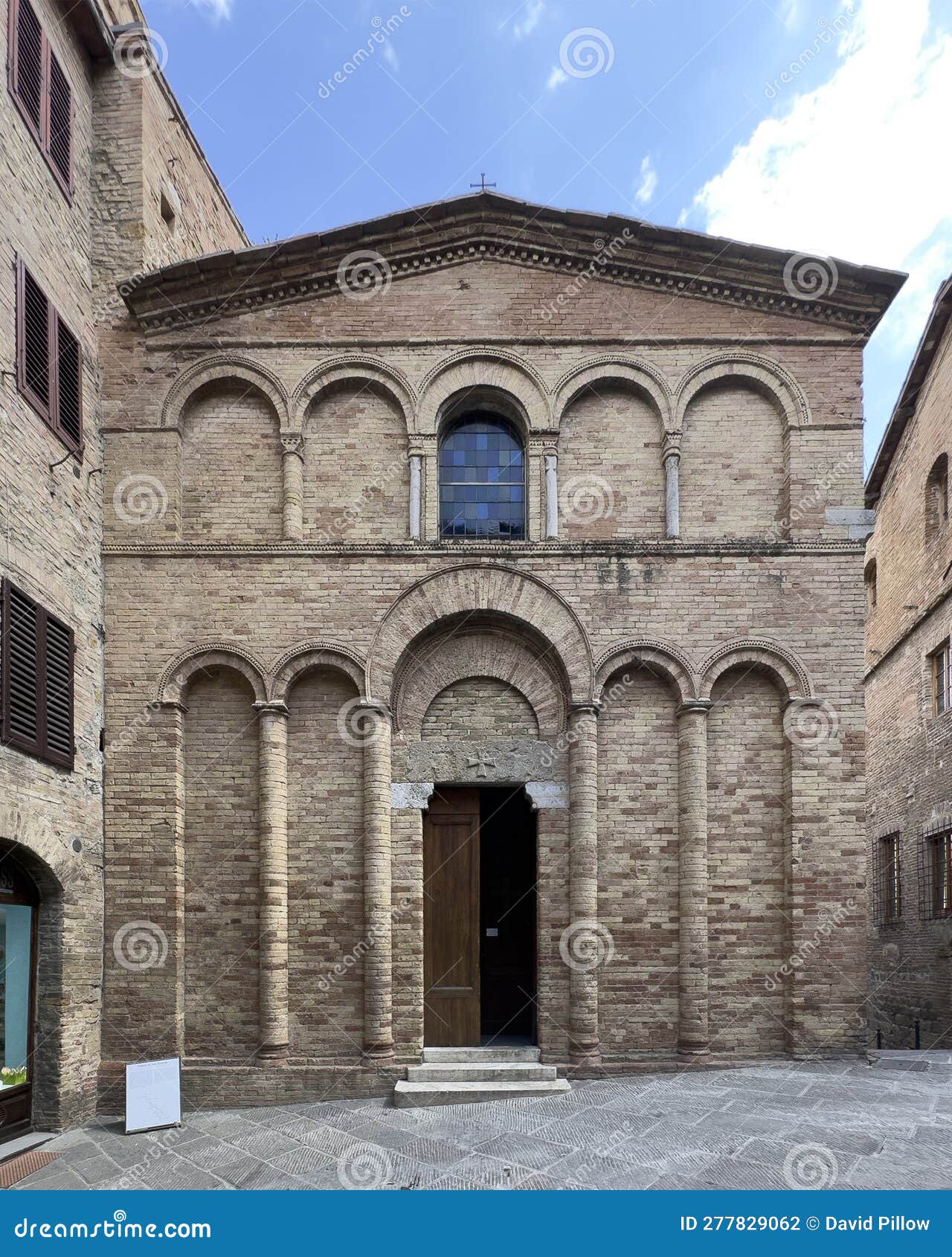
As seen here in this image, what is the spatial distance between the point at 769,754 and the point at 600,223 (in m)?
6.94

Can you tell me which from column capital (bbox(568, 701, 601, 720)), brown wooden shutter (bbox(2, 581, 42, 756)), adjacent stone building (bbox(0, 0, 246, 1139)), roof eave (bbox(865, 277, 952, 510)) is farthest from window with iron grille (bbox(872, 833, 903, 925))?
brown wooden shutter (bbox(2, 581, 42, 756))

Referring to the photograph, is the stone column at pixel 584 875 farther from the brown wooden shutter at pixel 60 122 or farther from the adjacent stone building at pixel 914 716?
the brown wooden shutter at pixel 60 122

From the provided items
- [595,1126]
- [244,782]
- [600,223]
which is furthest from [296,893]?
[600,223]

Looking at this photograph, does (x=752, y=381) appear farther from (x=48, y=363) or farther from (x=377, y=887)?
(x=48, y=363)

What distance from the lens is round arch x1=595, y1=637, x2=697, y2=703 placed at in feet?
37.2

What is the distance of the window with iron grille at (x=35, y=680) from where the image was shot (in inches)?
350

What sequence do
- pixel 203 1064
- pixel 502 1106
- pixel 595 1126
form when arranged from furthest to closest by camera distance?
pixel 203 1064 → pixel 502 1106 → pixel 595 1126

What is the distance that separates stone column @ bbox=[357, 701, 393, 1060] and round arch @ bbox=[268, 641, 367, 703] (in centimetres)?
43

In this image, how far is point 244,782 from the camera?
1131cm

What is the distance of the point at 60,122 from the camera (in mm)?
10891

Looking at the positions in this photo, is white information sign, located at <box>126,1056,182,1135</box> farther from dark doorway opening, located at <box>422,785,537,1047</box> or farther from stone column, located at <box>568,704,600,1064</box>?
stone column, located at <box>568,704,600,1064</box>

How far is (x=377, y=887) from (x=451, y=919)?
3.73 ft

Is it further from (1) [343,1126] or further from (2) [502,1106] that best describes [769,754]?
(1) [343,1126]

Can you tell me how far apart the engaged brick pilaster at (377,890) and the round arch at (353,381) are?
3780 millimetres
